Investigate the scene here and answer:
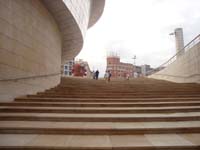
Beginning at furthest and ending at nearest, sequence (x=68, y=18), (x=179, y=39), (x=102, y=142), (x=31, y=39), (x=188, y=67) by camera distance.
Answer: (x=179, y=39)
(x=188, y=67)
(x=68, y=18)
(x=31, y=39)
(x=102, y=142)

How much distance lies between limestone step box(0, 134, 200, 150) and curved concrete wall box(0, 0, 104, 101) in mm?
2988

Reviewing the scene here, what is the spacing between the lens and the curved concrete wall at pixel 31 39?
5684 millimetres

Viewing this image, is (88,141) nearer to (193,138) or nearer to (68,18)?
(193,138)

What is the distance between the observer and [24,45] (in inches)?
265

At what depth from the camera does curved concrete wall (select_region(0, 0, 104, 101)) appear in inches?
224

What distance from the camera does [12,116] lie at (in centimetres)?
417

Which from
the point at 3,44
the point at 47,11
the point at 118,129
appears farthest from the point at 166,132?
the point at 47,11

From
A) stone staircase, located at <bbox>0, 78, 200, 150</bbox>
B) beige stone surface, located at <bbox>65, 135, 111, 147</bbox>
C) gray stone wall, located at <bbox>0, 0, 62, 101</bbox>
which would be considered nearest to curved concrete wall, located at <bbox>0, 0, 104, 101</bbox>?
gray stone wall, located at <bbox>0, 0, 62, 101</bbox>

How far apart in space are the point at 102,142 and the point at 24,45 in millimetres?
5357

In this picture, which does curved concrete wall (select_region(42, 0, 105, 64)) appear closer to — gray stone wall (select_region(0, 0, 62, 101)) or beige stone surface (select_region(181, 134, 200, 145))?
gray stone wall (select_region(0, 0, 62, 101))

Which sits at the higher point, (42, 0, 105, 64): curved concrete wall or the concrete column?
the concrete column

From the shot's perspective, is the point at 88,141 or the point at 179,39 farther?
the point at 179,39

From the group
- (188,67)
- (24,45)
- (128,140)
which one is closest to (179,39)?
(188,67)

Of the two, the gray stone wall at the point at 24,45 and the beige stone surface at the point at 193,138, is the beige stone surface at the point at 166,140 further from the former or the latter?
the gray stone wall at the point at 24,45
